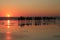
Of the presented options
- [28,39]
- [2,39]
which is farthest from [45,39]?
[2,39]

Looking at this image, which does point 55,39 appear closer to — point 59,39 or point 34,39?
point 59,39

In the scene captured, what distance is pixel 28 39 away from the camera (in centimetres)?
1301

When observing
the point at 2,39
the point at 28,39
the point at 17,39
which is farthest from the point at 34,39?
the point at 2,39


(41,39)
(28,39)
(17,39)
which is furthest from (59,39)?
(17,39)

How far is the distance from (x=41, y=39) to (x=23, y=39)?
136 cm

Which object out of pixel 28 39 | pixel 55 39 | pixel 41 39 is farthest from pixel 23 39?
pixel 55 39

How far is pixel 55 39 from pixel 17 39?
113 inches

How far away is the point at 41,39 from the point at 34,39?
0.52m

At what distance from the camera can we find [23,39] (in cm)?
1315

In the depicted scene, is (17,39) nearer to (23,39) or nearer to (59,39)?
(23,39)

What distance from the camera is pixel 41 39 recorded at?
42.7 feet

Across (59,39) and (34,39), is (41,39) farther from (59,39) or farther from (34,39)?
(59,39)

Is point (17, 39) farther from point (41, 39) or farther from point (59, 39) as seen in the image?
point (59, 39)

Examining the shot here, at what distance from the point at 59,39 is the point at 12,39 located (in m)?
3.54
